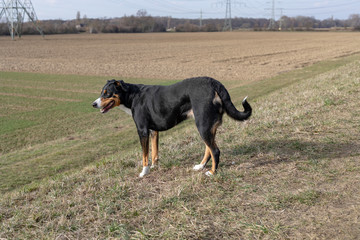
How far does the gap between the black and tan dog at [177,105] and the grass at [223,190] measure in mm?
530

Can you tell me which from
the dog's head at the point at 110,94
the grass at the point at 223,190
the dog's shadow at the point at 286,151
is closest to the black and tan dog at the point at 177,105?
the dog's head at the point at 110,94

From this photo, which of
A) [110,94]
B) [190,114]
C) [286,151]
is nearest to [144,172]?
[190,114]

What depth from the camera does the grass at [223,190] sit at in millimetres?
4059

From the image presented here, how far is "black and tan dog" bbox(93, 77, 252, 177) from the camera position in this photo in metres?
5.45

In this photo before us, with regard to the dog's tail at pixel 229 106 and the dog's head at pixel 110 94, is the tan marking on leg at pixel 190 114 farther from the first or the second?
the dog's head at pixel 110 94

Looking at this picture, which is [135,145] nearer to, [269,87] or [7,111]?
[7,111]

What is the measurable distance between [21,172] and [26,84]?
17.5m

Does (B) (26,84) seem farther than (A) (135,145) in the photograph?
Yes

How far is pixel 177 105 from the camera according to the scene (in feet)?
18.9

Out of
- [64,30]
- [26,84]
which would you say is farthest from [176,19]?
[26,84]

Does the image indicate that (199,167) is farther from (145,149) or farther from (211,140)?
(145,149)

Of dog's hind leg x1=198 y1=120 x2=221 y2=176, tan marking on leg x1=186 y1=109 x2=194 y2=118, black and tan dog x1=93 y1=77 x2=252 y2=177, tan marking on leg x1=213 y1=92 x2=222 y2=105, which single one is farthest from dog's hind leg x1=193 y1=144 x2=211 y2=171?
tan marking on leg x1=213 y1=92 x2=222 y2=105

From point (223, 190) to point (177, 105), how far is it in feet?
5.11

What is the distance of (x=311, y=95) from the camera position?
1188 cm
